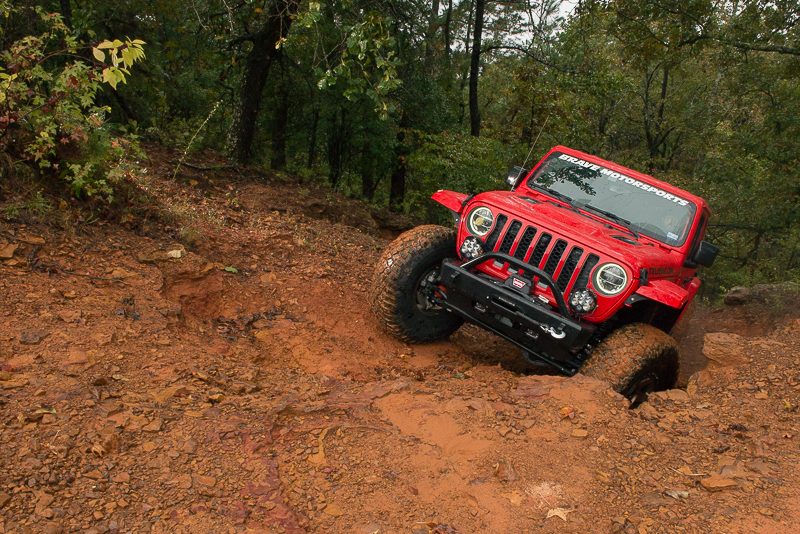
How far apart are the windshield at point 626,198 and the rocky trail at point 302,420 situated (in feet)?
3.92

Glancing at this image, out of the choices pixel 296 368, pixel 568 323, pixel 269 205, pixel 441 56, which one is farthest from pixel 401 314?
pixel 441 56

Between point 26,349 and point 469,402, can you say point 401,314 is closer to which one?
point 469,402

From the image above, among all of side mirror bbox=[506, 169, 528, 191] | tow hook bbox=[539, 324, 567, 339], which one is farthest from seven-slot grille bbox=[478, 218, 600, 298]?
side mirror bbox=[506, 169, 528, 191]

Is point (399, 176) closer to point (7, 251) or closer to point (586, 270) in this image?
point (586, 270)

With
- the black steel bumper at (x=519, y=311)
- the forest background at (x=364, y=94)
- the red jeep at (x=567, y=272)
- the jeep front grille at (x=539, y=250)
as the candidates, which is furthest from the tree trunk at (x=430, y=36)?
the black steel bumper at (x=519, y=311)

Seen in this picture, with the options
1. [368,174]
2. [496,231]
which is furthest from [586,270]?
[368,174]

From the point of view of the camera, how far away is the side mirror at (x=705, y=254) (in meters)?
5.33

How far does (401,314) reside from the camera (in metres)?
5.27

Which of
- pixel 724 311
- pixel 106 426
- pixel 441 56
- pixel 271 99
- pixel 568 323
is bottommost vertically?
pixel 724 311

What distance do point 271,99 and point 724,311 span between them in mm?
9882

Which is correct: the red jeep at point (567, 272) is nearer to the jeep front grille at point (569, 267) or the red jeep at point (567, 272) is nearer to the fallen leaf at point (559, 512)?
the jeep front grille at point (569, 267)

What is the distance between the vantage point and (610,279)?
4371 mm

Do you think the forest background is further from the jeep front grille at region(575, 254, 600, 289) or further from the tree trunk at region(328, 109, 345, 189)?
the jeep front grille at region(575, 254, 600, 289)

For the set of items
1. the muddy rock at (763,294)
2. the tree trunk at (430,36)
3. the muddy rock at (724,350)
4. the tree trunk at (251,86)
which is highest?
the tree trunk at (430,36)
